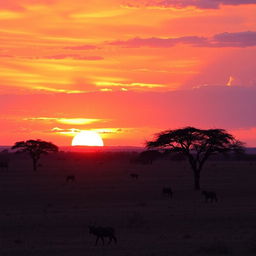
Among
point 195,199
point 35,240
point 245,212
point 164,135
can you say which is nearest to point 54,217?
point 35,240

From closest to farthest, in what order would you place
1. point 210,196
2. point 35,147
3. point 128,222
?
point 128,222, point 210,196, point 35,147

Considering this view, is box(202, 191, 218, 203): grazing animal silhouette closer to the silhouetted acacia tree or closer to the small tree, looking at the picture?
the silhouetted acacia tree

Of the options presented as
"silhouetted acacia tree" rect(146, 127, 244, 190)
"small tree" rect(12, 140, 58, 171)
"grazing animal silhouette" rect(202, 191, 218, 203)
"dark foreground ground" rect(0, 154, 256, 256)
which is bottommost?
"dark foreground ground" rect(0, 154, 256, 256)

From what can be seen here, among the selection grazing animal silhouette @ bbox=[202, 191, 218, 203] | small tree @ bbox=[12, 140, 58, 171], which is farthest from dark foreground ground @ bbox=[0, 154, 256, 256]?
small tree @ bbox=[12, 140, 58, 171]

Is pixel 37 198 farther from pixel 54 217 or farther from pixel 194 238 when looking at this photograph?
pixel 194 238

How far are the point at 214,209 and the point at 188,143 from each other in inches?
828

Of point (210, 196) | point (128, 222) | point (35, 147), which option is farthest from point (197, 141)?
point (35, 147)

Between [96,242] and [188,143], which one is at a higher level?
[188,143]

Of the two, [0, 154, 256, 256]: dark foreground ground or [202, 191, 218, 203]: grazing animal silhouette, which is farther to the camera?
[202, 191, 218, 203]: grazing animal silhouette

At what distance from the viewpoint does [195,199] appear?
140ft

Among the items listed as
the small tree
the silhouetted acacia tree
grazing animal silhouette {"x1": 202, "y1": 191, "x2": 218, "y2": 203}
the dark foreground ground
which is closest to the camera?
the dark foreground ground

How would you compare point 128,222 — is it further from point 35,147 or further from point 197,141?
point 35,147

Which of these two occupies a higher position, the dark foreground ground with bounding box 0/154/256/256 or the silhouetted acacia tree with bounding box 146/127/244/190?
the silhouetted acacia tree with bounding box 146/127/244/190

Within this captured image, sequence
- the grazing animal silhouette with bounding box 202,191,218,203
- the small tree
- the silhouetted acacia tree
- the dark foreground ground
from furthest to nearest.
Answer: the small tree → the silhouetted acacia tree → the grazing animal silhouette with bounding box 202,191,218,203 → the dark foreground ground
